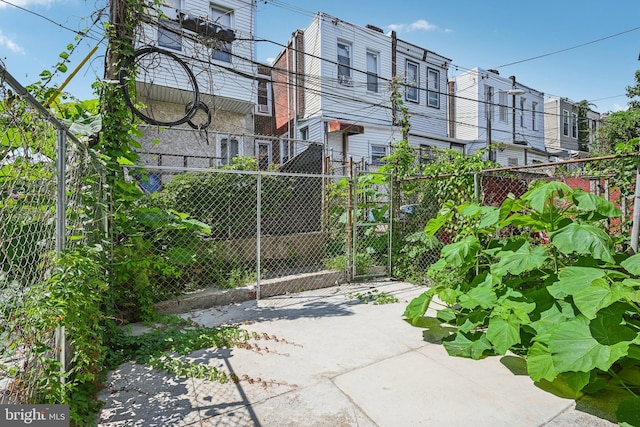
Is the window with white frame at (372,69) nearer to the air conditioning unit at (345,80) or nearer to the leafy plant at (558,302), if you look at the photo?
the air conditioning unit at (345,80)

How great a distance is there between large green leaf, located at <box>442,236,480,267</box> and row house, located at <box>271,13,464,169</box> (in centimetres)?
759

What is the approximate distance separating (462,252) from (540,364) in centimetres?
122

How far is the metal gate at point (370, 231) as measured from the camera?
5496 millimetres

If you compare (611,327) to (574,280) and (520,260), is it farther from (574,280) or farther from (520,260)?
(520,260)

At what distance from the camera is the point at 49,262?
1.96 meters

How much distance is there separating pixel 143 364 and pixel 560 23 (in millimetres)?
13549

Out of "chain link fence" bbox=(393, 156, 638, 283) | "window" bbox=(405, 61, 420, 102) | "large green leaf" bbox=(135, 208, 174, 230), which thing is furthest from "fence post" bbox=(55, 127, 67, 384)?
"window" bbox=(405, 61, 420, 102)

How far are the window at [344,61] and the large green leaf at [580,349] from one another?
11.2 metres

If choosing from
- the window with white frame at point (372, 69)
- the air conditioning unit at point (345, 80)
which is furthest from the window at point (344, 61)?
the window with white frame at point (372, 69)

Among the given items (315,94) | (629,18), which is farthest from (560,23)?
(315,94)

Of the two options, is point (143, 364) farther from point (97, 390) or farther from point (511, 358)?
point (511, 358)

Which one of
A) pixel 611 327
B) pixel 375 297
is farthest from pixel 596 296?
pixel 375 297

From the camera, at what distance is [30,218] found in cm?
197

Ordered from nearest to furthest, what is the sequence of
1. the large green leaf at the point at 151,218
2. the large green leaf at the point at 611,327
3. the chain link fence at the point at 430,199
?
the large green leaf at the point at 611,327 → the large green leaf at the point at 151,218 → the chain link fence at the point at 430,199
